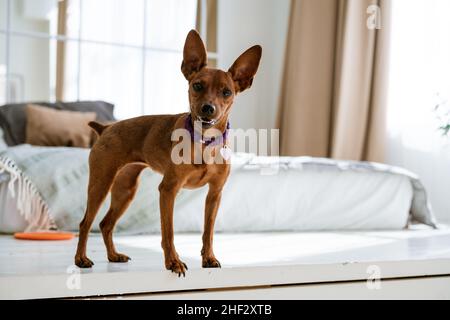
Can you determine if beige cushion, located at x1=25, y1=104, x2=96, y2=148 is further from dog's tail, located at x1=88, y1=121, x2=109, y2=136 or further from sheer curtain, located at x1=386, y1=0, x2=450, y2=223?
dog's tail, located at x1=88, y1=121, x2=109, y2=136

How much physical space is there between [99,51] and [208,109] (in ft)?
11.0

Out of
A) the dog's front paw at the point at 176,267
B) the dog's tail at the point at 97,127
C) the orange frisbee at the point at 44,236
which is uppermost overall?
the dog's tail at the point at 97,127

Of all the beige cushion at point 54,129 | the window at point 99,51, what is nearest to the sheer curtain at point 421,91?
the window at point 99,51

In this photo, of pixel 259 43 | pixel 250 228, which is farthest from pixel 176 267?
pixel 259 43

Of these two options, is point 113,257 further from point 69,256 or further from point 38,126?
point 38,126

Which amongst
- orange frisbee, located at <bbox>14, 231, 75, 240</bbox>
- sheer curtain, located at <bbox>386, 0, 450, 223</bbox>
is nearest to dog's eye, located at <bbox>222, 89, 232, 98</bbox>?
orange frisbee, located at <bbox>14, 231, 75, 240</bbox>

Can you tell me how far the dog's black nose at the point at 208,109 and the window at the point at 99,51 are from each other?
315 cm

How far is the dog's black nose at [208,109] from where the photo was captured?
3.52 ft

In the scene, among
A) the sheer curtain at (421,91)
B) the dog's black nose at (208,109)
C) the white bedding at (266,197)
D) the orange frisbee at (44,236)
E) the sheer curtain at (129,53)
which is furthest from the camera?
the sheer curtain at (129,53)

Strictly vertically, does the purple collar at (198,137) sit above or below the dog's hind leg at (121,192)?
above

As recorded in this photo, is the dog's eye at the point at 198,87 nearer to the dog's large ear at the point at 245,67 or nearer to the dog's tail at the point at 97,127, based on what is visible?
the dog's large ear at the point at 245,67
